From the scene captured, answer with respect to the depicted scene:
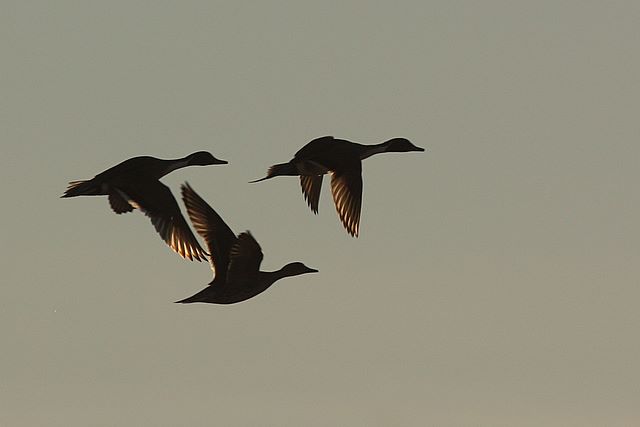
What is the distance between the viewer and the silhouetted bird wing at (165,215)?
43750 millimetres

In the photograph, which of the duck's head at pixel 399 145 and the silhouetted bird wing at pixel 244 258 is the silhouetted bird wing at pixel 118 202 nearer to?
the silhouetted bird wing at pixel 244 258

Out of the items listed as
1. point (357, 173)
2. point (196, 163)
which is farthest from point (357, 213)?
point (196, 163)

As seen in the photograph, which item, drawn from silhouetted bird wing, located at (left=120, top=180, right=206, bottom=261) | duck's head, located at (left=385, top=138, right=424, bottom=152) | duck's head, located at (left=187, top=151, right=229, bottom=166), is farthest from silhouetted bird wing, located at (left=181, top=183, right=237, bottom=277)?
duck's head, located at (left=385, top=138, right=424, bottom=152)

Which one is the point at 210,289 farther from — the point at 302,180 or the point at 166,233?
the point at 302,180

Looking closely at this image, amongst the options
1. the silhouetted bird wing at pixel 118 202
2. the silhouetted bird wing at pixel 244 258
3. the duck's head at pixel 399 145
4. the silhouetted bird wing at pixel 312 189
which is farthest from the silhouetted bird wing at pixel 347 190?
the silhouetted bird wing at pixel 244 258

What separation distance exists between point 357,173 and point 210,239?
5818 mm

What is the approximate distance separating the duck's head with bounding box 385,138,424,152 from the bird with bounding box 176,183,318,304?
6.86 metres

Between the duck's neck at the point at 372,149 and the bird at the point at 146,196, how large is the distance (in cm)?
544

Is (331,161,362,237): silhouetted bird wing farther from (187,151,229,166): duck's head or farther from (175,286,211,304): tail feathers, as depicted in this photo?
(175,286,211,304): tail feathers

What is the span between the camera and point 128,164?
4428cm

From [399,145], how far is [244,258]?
9317mm

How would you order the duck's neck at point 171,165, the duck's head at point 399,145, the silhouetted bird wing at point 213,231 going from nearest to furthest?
the silhouetted bird wing at point 213,231 → the duck's neck at point 171,165 → the duck's head at point 399,145

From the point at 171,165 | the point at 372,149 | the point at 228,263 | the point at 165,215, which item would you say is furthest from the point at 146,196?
the point at 372,149

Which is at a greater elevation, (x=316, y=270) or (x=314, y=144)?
(x=314, y=144)
